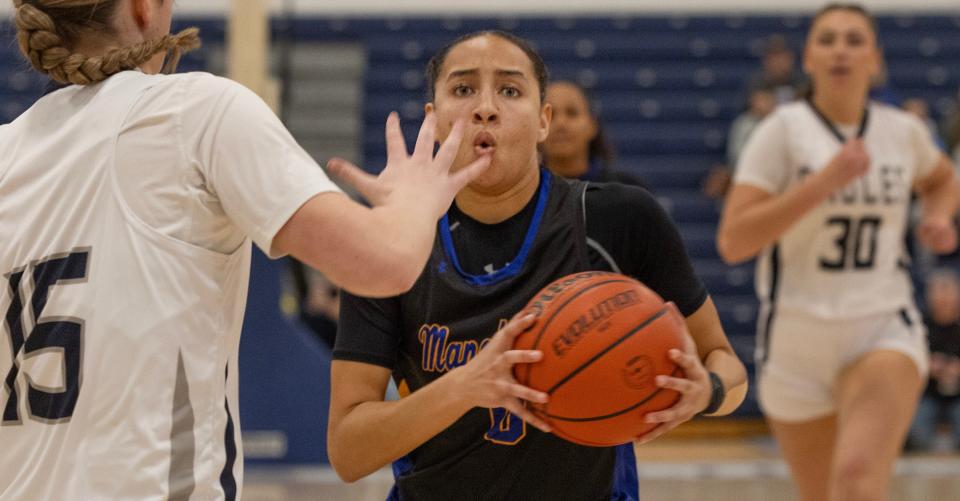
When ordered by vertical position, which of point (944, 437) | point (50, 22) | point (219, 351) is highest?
point (50, 22)

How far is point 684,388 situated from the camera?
232cm

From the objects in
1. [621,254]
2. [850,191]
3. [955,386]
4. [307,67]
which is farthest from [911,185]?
[307,67]

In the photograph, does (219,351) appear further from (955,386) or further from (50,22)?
(955,386)

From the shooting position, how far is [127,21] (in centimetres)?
210

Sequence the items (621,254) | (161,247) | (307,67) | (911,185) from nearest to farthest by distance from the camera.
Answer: (161,247) → (621,254) → (911,185) → (307,67)

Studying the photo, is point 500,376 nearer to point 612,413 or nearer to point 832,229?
point 612,413

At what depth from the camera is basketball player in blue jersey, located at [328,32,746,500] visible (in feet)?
8.81

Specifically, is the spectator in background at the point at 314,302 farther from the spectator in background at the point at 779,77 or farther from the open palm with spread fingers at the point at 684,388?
the open palm with spread fingers at the point at 684,388

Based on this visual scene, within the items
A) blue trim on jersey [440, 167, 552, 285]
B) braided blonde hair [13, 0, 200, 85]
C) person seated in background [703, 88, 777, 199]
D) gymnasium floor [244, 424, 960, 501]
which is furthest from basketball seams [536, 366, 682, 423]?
person seated in background [703, 88, 777, 199]

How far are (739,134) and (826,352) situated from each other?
752 cm

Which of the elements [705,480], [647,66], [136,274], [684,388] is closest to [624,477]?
[684,388]

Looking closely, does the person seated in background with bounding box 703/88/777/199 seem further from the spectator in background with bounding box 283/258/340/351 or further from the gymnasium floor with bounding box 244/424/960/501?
the spectator in background with bounding box 283/258/340/351

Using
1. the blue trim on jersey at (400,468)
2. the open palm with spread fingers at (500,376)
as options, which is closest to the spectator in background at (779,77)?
the blue trim on jersey at (400,468)

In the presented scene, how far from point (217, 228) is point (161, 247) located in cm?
10
